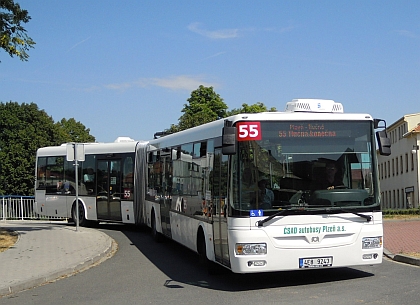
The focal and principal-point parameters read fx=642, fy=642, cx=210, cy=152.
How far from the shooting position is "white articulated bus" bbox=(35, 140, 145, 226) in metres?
22.6

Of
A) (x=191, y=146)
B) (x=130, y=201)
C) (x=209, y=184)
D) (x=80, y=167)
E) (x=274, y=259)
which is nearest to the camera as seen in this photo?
(x=274, y=259)

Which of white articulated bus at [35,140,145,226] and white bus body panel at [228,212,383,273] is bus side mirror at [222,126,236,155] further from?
white articulated bus at [35,140,145,226]

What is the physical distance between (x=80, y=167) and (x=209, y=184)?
13477 millimetres

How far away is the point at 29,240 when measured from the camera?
1881 cm

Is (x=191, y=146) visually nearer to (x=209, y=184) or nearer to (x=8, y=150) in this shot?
(x=209, y=184)

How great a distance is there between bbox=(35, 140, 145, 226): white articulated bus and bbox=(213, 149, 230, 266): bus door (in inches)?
409

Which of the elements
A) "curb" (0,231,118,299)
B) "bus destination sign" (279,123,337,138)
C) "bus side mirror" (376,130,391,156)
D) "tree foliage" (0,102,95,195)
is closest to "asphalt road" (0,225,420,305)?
"curb" (0,231,118,299)

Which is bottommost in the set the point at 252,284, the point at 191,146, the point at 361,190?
the point at 252,284

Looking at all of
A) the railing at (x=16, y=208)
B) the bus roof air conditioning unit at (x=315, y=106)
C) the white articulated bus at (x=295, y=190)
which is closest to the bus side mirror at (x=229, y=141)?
the white articulated bus at (x=295, y=190)

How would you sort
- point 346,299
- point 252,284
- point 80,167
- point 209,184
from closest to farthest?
1. point 346,299
2. point 252,284
3. point 209,184
4. point 80,167

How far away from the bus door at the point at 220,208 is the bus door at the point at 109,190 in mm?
11936

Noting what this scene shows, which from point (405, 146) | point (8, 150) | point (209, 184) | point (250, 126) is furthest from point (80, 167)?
point (405, 146)

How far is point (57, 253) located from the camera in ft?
51.8

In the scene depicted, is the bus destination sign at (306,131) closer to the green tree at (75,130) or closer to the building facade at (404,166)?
the building facade at (404,166)
